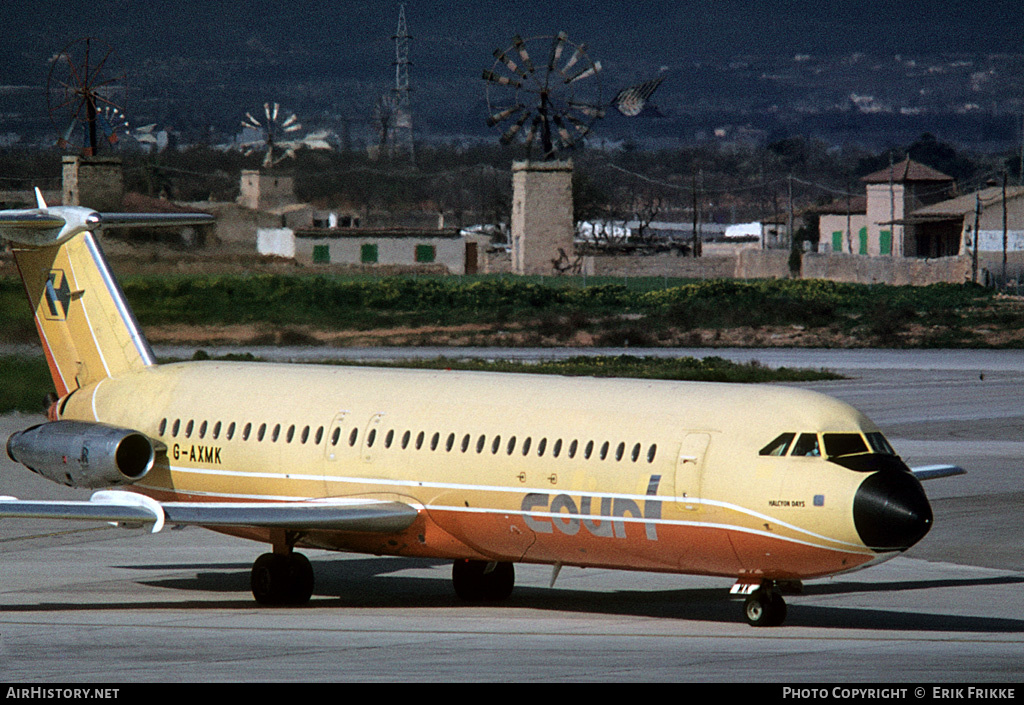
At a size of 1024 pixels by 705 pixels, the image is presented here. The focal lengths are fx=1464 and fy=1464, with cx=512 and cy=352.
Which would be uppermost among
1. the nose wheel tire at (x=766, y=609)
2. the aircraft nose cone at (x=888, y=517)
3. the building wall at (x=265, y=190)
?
the building wall at (x=265, y=190)

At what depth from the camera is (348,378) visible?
25.2 meters

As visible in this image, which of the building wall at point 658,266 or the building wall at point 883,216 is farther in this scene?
the building wall at point 883,216

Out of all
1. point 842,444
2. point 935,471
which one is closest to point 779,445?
point 842,444

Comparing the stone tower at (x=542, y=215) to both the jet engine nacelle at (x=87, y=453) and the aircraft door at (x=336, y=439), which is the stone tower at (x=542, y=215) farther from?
the aircraft door at (x=336, y=439)

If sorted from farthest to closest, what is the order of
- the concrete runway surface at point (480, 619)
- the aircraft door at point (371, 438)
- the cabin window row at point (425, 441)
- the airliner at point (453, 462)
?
the aircraft door at point (371, 438) → the cabin window row at point (425, 441) → the airliner at point (453, 462) → the concrete runway surface at point (480, 619)

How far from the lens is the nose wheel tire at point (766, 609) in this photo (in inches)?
812

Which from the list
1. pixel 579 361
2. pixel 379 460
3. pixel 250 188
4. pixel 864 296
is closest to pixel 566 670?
pixel 379 460

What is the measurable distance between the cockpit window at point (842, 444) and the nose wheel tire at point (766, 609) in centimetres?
228

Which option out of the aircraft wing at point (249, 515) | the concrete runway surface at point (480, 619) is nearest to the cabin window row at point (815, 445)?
the concrete runway surface at point (480, 619)

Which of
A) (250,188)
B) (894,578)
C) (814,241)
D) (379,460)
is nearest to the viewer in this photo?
(379,460)

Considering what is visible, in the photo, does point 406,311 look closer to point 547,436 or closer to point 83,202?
point 83,202

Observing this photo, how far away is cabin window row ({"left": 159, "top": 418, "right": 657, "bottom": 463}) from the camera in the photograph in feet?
69.5

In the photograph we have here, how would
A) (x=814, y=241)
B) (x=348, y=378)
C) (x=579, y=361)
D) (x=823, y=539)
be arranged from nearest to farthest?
(x=823, y=539), (x=348, y=378), (x=579, y=361), (x=814, y=241)

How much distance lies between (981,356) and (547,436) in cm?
5648
